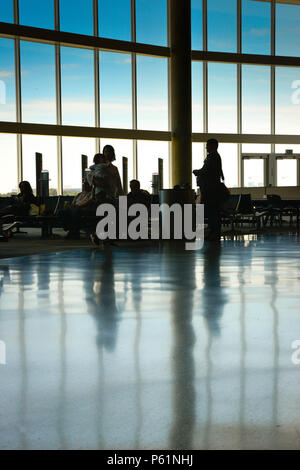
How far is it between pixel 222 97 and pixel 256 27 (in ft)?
9.44

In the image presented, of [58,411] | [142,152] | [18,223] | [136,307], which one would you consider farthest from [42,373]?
[142,152]

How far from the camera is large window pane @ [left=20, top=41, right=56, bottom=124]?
58.3 feet

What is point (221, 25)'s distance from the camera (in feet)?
67.9

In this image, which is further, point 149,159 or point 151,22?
point 149,159

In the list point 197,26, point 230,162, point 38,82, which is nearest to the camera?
point 38,82

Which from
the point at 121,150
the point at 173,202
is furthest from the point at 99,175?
the point at 121,150

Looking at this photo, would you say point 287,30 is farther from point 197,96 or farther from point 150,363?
point 150,363

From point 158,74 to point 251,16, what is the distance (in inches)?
166

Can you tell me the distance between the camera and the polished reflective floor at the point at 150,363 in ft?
5.65

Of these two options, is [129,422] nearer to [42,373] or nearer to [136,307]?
[42,373]

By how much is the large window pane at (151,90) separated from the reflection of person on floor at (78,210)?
9688mm

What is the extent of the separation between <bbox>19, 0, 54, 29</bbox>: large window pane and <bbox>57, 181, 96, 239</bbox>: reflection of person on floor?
28.7 feet

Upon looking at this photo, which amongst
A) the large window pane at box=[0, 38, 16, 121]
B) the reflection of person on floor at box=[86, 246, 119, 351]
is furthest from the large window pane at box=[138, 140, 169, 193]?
the reflection of person on floor at box=[86, 246, 119, 351]

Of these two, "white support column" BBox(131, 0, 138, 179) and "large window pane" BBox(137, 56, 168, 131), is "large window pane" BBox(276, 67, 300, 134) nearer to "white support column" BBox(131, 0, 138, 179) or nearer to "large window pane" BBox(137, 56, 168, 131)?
"large window pane" BBox(137, 56, 168, 131)
